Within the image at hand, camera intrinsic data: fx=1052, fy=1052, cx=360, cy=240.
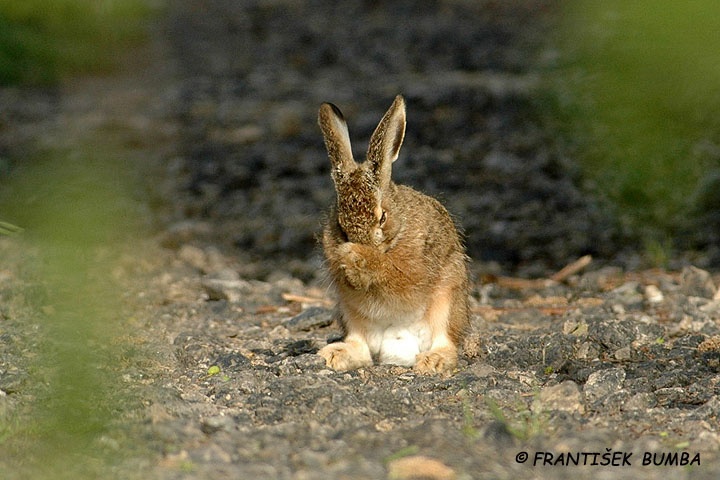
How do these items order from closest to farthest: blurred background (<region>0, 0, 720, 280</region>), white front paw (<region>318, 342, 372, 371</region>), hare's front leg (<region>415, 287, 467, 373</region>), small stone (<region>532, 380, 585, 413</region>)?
1. blurred background (<region>0, 0, 720, 280</region>)
2. small stone (<region>532, 380, 585, 413</region>)
3. white front paw (<region>318, 342, 372, 371</region>)
4. hare's front leg (<region>415, 287, 467, 373</region>)

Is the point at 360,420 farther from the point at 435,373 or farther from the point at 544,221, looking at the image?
the point at 544,221

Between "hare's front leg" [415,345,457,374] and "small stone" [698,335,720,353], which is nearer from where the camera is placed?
"hare's front leg" [415,345,457,374]

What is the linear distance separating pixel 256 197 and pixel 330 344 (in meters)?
4.98

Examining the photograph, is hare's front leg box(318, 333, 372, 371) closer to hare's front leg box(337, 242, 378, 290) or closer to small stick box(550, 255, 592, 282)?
hare's front leg box(337, 242, 378, 290)

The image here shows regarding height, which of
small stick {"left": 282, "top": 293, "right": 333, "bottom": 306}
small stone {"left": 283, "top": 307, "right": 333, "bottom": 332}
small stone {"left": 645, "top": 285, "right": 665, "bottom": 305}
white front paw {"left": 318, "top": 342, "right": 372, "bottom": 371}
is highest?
white front paw {"left": 318, "top": 342, "right": 372, "bottom": 371}

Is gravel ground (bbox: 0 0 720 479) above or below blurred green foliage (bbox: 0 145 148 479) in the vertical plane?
below

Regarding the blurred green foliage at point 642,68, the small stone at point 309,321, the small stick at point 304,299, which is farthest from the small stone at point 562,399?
the small stick at point 304,299

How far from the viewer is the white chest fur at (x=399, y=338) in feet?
17.6

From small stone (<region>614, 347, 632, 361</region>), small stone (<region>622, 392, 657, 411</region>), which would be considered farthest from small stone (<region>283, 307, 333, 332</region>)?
small stone (<region>622, 392, 657, 411</region>)

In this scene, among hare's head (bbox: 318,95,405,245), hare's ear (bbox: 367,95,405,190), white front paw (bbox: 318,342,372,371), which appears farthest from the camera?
white front paw (bbox: 318,342,372,371)

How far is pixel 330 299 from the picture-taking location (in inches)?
277

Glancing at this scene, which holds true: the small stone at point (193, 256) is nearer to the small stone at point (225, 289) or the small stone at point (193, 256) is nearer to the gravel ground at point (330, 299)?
the gravel ground at point (330, 299)

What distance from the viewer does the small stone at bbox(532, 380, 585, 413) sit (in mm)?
4469

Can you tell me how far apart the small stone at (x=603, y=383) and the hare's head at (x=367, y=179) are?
1170 millimetres
